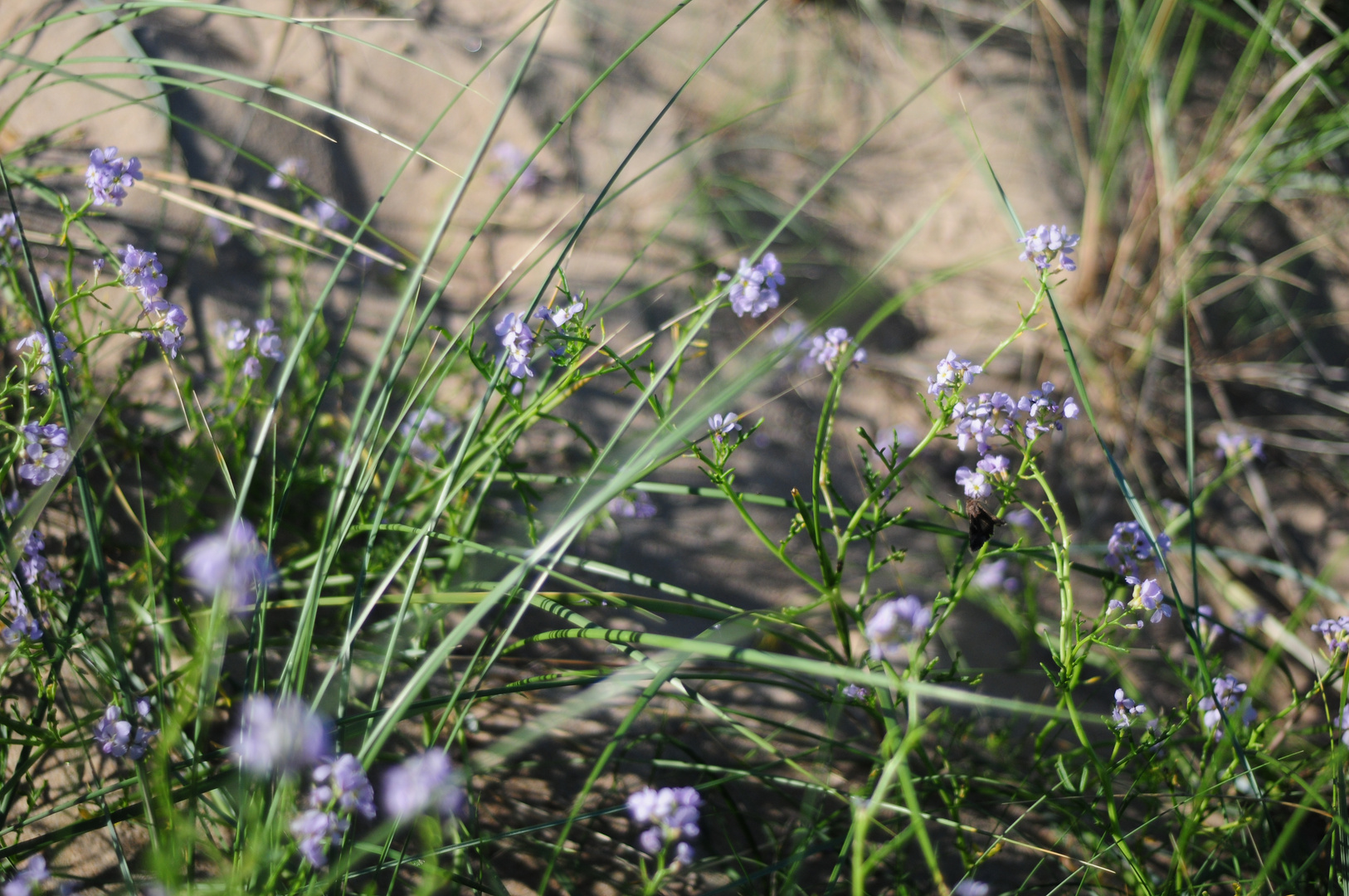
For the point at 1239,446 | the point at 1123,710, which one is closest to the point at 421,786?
the point at 1123,710

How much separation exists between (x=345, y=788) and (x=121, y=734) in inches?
17.9

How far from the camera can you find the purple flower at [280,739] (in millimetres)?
803

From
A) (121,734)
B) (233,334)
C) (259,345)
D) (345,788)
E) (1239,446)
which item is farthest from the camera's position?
(1239,446)

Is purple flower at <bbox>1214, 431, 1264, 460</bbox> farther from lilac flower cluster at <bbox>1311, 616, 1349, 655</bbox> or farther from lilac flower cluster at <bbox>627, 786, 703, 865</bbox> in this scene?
lilac flower cluster at <bbox>627, 786, 703, 865</bbox>

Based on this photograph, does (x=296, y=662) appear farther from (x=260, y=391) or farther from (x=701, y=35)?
(x=701, y=35)

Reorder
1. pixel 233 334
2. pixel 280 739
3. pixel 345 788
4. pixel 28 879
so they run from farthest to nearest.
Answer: pixel 233 334 → pixel 28 879 → pixel 345 788 → pixel 280 739

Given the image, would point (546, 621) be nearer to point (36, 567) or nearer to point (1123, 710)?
point (36, 567)

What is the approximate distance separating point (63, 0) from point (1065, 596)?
226 cm

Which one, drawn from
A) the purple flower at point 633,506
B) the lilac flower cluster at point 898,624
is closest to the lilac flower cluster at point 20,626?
the purple flower at point 633,506

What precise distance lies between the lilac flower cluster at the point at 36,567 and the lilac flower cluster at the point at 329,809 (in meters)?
0.64

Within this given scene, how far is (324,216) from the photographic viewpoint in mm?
1713

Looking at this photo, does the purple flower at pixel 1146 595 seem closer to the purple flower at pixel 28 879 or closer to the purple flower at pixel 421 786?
the purple flower at pixel 421 786

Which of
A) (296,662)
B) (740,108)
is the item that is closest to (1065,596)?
(296,662)

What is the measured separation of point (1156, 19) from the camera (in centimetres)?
204
